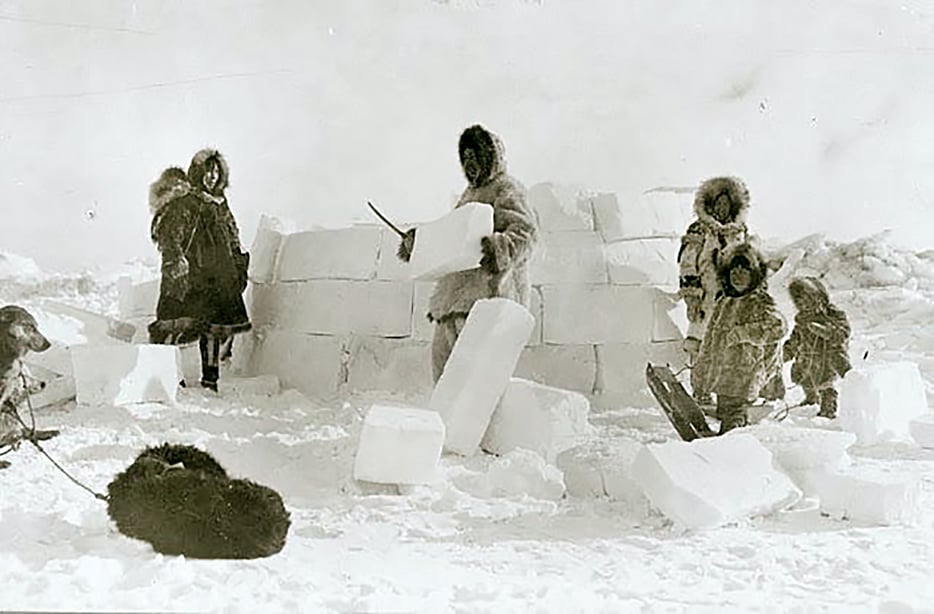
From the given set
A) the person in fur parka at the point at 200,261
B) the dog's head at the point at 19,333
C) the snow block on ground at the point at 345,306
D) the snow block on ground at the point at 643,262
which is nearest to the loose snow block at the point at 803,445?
the snow block on ground at the point at 643,262

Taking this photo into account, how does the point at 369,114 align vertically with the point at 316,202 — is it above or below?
above

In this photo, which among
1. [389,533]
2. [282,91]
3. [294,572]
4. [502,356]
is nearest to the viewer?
[294,572]

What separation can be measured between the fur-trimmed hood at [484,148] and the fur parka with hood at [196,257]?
1.09 ft

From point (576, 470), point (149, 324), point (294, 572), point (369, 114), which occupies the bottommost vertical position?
point (294, 572)

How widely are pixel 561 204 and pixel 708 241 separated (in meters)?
0.23

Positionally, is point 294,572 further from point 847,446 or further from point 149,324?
point 847,446

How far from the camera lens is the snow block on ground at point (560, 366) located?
5.57ft

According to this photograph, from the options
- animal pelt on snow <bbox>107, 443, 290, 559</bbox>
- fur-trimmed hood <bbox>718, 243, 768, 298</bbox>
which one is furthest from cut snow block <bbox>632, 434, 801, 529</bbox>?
animal pelt on snow <bbox>107, 443, 290, 559</bbox>

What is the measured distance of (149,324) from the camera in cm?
149

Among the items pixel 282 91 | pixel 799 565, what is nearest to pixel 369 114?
pixel 282 91

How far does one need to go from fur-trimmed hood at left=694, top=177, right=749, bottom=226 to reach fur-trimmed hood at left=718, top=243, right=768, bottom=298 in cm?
5

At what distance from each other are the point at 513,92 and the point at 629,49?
17cm

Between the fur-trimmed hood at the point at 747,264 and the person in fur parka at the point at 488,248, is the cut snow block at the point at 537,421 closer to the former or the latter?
the person in fur parka at the point at 488,248

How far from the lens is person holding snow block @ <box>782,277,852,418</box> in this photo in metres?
1.60
